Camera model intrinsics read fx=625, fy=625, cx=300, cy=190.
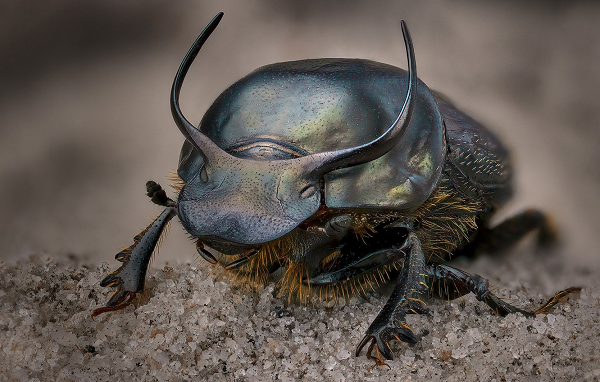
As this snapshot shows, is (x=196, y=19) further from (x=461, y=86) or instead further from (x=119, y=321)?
(x=119, y=321)

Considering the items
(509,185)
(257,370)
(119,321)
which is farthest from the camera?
(509,185)

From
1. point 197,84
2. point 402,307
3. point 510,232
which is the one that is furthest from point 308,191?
point 197,84

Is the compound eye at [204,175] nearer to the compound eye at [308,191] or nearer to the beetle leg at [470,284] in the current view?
the compound eye at [308,191]

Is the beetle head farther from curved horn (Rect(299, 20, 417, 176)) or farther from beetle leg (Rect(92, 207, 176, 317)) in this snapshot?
beetle leg (Rect(92, 207, 176, 317))

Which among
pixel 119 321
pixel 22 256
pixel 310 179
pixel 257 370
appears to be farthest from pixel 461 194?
pixel 22 256

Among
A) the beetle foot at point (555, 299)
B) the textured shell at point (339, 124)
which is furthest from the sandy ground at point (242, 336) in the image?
the textured shell at point (339, 124)

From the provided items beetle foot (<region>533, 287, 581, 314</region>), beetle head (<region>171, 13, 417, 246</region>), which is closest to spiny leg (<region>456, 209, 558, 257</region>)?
beetle foot (<region>533, 287, 581, 314</region>)
